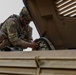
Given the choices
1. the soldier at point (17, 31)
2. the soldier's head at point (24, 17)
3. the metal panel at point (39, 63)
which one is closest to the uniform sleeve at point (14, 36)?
the soldier at point (17, 31)

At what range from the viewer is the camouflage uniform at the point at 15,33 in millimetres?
3959

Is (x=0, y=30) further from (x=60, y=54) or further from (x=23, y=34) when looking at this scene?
(x=60, y=54)

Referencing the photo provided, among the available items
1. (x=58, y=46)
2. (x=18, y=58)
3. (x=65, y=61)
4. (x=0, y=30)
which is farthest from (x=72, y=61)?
(x=0, y=30)

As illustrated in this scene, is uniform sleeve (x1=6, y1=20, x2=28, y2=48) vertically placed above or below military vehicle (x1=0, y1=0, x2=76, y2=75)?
below

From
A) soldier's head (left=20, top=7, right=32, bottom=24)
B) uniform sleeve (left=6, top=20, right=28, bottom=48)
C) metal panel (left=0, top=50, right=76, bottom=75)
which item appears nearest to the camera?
metal panel (left=0, top=50, right=76, bottom=75)

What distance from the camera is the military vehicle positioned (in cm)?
185

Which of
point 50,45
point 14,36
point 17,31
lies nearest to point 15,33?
point 14,36

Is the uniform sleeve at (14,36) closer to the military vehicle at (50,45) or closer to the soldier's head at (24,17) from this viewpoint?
the soldier's head at (24,17)

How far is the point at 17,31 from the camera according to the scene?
4180 millimetres

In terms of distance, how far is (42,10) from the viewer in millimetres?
2910

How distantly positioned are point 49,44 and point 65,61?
A: 1.05 metres

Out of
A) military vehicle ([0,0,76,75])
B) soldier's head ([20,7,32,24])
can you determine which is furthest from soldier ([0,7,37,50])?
military vehicle ([0,0,76,75])

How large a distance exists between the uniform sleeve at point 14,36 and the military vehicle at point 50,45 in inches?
36.0

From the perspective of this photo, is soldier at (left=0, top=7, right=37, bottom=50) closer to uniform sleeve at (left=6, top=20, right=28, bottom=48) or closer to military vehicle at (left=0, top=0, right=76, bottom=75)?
uniform sleeve at (left=6, top=20, right=28, bottom=48)
